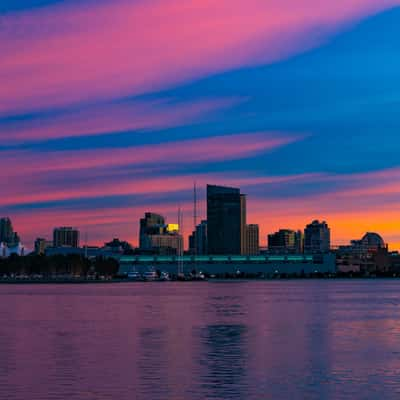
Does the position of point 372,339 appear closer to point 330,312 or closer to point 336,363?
point 336,363

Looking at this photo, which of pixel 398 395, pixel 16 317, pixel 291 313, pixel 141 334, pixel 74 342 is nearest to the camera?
pixel 398 395

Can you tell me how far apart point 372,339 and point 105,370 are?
25.8m

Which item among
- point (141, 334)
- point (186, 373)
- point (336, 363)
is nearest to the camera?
point (186, 373)

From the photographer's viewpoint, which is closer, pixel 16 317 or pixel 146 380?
pixel 146 380

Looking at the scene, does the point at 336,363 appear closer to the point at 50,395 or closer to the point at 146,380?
the point at 146,380

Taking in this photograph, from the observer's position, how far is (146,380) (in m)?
44.7

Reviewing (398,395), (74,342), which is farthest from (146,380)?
(74,342)

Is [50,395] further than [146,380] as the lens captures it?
No

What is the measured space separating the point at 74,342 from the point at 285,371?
2116cm

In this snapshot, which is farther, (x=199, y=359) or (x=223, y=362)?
(x=199, y=359)

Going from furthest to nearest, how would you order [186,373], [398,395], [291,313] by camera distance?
[291,313] < [186,373] < [398,395]

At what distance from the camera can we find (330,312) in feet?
352

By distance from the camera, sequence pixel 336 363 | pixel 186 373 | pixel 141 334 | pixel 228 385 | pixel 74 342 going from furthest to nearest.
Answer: pixel 141 334
pixel 74 342
pixel 336 363
pixel 186 373
pixel 228 385

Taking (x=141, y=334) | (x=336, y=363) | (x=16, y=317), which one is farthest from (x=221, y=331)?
(x=16, y=317)
